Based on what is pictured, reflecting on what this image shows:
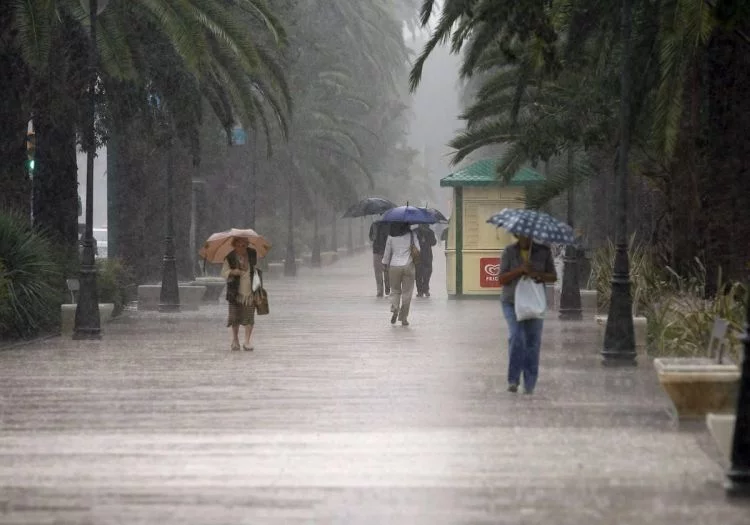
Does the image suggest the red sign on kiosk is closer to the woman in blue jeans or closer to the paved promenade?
the paved promenade

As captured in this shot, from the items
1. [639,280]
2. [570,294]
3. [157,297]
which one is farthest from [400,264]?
[157,297]

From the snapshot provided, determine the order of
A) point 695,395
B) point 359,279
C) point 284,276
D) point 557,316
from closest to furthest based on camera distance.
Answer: point 695,395 < point 557,316 < point 359,279 < point 284,276

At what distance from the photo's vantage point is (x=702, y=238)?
813 inches

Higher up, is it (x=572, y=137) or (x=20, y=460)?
(x=572, y=137)

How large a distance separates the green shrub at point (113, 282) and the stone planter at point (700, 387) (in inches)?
645

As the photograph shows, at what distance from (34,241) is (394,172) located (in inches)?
2893

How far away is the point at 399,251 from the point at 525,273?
37.4 ft

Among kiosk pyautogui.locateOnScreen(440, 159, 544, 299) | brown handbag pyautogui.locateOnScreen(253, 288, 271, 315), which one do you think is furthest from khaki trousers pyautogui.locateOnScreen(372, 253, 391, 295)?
brown handbag pyautogui.locateOnScreen(253, 288, 271, 315)

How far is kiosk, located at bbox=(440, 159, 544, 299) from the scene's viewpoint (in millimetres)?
36844

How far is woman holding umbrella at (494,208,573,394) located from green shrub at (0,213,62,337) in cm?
925

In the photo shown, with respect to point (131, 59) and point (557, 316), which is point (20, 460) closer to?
point (131, 59)

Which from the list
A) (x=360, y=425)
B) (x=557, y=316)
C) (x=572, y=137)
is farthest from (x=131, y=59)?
(x=360, y=425)

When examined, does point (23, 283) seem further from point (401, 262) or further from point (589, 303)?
point (589, 303)

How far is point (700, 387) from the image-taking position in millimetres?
12539
